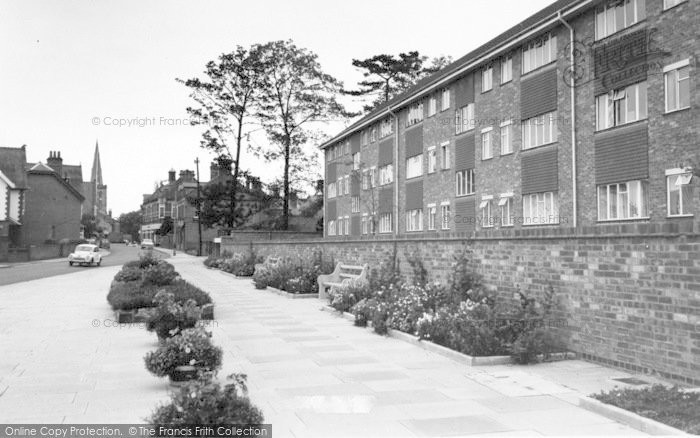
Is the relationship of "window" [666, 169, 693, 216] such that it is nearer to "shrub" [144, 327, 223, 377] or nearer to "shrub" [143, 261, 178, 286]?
"shrub" [143, 261, 178, 286]

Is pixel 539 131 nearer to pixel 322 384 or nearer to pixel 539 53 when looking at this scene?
pixel 539 53

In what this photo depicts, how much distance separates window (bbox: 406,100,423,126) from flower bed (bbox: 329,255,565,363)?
23777mm

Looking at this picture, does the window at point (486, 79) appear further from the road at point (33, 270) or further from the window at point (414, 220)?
the road at point (33, 270)

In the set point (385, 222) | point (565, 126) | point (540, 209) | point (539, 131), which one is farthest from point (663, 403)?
point (385, 222)

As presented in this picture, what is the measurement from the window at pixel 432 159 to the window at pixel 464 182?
269 centimetres

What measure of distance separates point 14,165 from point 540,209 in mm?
63726

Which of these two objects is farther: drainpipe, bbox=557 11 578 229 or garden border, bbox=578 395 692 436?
drainpipe, bbox=557 11 578 229

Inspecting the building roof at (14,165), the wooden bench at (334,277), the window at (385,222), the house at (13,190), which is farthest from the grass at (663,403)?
the building roof at (14,165)

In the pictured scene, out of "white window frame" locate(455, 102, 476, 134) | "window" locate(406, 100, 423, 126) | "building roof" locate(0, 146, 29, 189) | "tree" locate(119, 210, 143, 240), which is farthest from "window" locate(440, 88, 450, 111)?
"tree" locate(119, 210, 143, 240)

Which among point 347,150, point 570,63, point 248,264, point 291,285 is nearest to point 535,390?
point 291,285

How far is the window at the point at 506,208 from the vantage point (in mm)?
26953

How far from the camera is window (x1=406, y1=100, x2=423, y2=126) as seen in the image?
36062 mm

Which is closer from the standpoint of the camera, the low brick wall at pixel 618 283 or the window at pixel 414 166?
the low brick wall at pixel 618 283

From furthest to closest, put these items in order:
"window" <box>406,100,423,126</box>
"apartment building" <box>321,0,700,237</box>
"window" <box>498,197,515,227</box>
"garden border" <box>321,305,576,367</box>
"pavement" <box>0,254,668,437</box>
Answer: "window" <box>406,100,423,126</box> → "window" <box>498,197,515,227</box> → "apartment building" <box>321,0,700,237</box> → "garden border" <box>321,305,576,367</box> → "pavement" <box>0,254,668,437</box>
